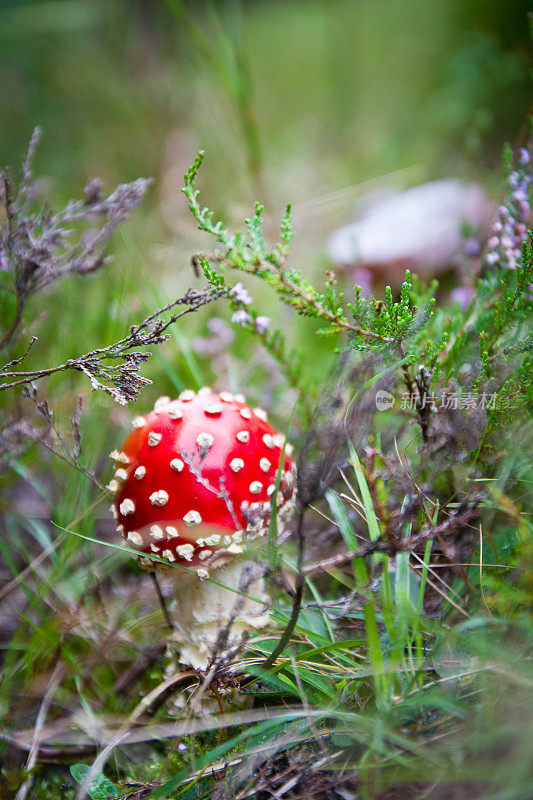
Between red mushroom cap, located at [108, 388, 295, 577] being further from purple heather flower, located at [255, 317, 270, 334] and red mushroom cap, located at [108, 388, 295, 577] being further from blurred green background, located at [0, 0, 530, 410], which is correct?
blurred green background, located at [0, 0, 530, 410]

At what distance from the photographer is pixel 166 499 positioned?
48.3 inches

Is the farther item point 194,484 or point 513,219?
point 513,219

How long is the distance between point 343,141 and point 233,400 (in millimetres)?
3911

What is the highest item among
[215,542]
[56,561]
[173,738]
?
[215,542]

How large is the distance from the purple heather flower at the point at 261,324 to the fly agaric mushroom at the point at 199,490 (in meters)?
0.22

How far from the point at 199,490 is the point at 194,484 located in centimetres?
2

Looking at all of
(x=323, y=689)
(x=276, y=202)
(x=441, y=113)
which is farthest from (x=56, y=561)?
(x=441, y=113)

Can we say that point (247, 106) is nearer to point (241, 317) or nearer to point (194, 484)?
point (241, 317)

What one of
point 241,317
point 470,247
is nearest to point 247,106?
point 470,247

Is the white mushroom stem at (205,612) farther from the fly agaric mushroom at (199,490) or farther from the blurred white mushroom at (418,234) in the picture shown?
the blurred white mushroom at (418,234)

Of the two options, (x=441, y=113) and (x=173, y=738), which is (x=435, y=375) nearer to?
(x=173, y=738)

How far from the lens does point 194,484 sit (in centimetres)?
123

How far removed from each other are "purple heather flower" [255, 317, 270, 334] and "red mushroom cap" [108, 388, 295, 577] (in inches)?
9.5

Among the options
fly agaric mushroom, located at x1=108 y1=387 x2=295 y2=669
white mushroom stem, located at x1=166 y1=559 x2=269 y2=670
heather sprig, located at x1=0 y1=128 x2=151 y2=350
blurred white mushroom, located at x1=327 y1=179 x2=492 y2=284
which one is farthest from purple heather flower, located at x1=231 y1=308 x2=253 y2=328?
blurred white mushroom, located at x1=327 y1=179 x2=492 y2=284
